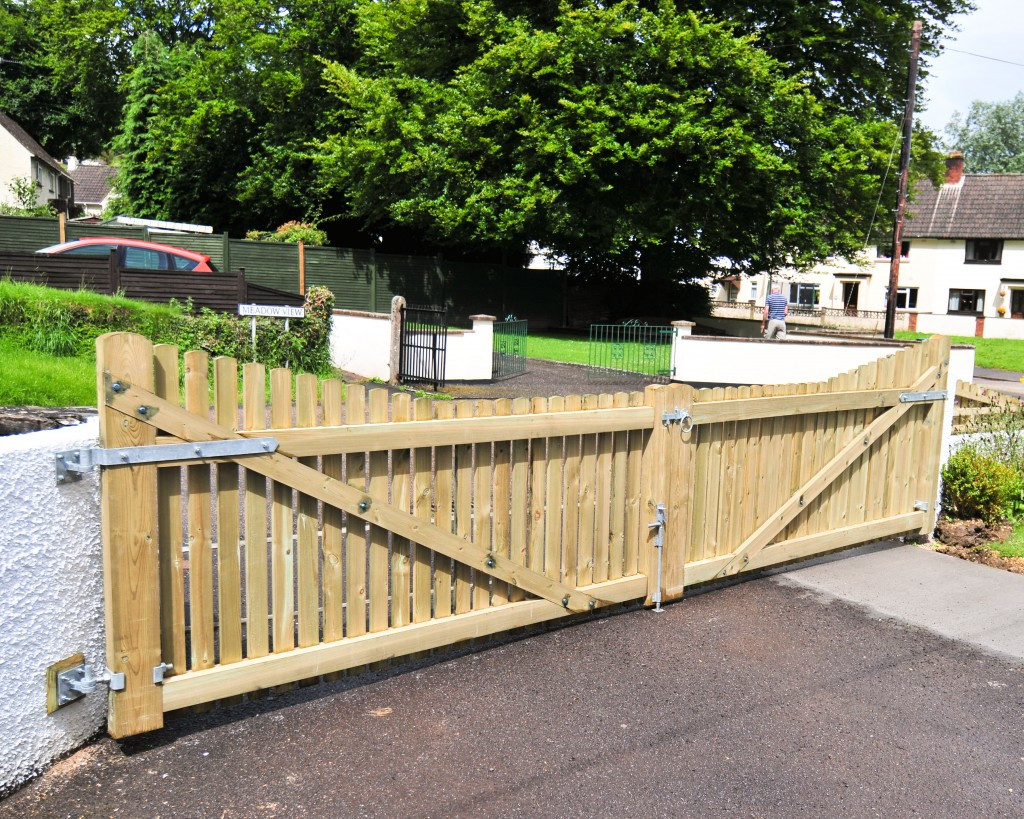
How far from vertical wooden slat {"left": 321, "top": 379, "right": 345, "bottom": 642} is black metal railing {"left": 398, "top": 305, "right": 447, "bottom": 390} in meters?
12.3

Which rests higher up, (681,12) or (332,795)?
(681,12)

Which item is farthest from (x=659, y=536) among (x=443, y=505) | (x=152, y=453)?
(x=152, y=453)

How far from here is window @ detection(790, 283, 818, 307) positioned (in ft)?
206

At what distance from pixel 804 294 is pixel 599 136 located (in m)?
41.8

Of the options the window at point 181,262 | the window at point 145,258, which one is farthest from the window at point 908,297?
the window at point 145,258

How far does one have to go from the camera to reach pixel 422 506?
182 inches

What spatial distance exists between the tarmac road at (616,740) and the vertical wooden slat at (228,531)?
436 millimetres

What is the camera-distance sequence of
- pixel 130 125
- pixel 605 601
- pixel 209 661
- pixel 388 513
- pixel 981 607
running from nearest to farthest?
pixel 209 661 → pixel 388 513 → pixel 605 601 → pixel 981 607 → pixel 130 125

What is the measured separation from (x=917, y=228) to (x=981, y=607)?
54027 millimetres

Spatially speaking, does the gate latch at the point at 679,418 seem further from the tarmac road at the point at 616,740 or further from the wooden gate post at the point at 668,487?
the tarmac road at the point at 616,740

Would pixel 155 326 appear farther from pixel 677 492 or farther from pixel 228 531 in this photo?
pixel 228 531

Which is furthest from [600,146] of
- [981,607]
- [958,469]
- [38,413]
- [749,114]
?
[38,413]

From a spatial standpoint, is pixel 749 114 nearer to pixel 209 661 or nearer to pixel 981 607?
pixel 981 607

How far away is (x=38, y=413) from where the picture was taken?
4.17m
